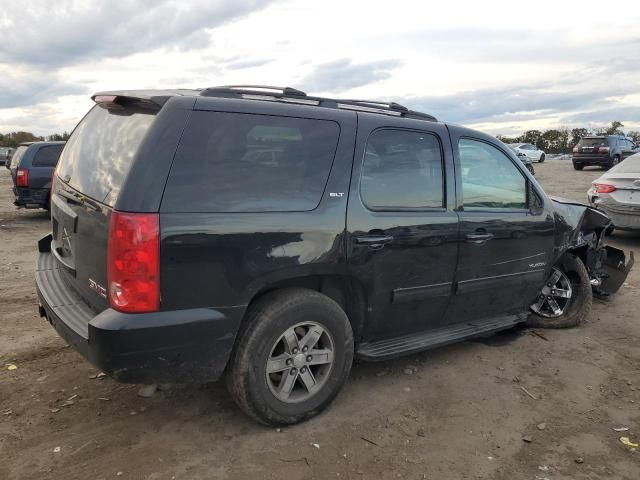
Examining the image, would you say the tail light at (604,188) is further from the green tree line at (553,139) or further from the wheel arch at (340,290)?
the green tree line at (553,139)

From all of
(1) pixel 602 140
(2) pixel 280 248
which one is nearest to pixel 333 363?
(2) pixel 280 248

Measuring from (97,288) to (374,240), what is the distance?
161cm

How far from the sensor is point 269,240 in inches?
114

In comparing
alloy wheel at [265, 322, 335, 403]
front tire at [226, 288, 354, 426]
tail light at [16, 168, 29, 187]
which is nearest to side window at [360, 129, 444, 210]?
front tire at [226, 288, 354, 426]

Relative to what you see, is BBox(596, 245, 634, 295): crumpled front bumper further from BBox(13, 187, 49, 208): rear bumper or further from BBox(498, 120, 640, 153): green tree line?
BBox(498, 120, 640, 153): green tree line

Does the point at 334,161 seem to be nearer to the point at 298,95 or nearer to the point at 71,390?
the point at 298,95

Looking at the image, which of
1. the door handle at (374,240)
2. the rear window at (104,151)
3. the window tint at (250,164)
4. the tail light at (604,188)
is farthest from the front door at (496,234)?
the tail light at (604,188)

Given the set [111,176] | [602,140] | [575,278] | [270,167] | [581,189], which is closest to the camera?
[111,176]

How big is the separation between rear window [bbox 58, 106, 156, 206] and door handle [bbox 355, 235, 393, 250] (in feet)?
4.52

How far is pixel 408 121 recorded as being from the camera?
3721 mm

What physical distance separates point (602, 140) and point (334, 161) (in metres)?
27.4

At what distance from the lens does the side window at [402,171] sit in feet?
11.2

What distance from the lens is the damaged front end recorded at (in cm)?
475

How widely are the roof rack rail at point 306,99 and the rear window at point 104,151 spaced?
0.45 m
